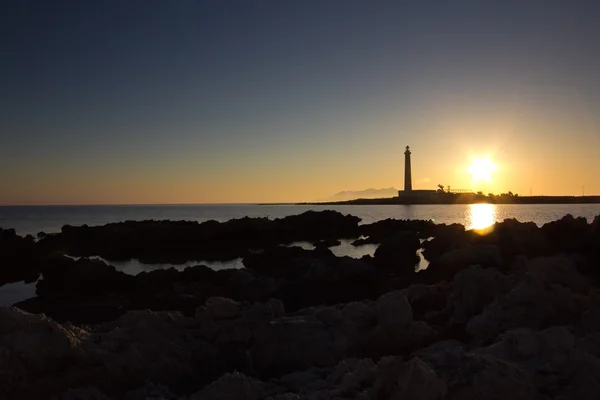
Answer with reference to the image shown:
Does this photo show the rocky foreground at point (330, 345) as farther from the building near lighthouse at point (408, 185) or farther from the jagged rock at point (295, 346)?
the building near lighthouse at point (408, 185)

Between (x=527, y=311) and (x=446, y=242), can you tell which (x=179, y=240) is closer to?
(x=446, y=242)

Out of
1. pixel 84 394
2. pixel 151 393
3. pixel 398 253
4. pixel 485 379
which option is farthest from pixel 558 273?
pixel 398 253

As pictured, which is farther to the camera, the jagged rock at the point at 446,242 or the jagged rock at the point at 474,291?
the jagged rock at the point at 446,242

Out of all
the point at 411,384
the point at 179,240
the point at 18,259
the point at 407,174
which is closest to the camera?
the point at 411,384

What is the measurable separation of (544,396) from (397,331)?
326 cm

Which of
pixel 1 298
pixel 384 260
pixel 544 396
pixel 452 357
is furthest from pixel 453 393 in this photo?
pixel 1 298

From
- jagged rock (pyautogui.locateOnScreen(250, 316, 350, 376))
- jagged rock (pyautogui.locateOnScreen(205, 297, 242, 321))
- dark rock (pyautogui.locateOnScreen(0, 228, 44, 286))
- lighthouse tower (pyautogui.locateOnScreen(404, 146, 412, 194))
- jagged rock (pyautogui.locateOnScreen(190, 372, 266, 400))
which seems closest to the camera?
jagged rock (pyautogui.locateOnScreen(190, 372, 266, 400))

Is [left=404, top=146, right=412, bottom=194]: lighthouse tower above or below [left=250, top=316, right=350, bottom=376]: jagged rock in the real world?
above

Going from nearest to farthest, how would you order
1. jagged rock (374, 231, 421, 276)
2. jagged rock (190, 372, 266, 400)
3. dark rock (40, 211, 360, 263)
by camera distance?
1. jagged rock (190, 372, 266, 400)
2. jagged rock (374, 231, 421, 276)
3. dark rock (40, 211, 360, 263)

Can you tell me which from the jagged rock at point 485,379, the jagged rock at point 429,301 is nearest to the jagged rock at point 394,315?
the jagged rock at point 429,301

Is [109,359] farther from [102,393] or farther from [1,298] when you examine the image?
[1,298]

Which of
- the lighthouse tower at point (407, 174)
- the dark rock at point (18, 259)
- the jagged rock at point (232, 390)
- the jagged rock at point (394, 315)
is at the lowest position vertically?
the dark rock at point (18, 259)

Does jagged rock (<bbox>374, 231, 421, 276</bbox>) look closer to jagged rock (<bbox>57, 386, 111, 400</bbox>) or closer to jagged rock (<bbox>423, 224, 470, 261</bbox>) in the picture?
jagged rock (<bbox>423, 224, 470, 261</bbox>)

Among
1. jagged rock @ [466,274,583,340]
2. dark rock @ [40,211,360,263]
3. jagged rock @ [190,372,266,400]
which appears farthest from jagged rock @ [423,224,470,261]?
jagged rock @ [190,372,266,400]
